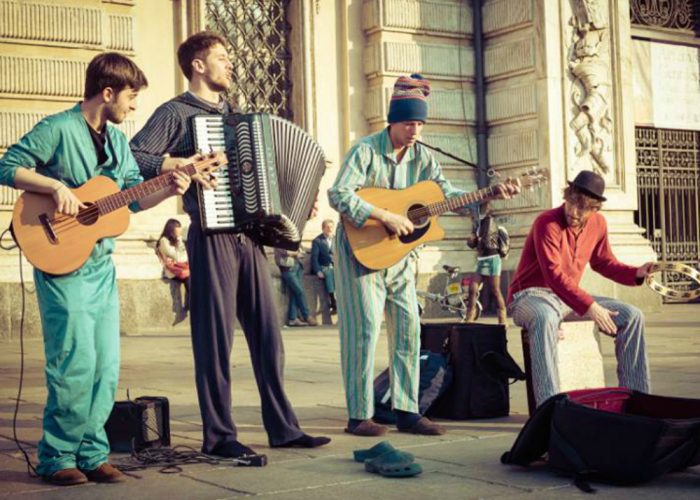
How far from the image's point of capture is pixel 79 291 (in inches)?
197

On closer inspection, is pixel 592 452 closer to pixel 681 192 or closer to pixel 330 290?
pixel 330 290

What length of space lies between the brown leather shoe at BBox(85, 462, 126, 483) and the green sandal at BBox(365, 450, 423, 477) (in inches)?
43.3

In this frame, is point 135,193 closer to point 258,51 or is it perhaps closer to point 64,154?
point 64,154

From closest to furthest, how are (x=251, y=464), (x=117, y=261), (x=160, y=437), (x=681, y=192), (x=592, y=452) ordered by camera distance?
(x=592, y=452) < (x=251, y=464) < (x=160, y=437) < (x=117, y=261) < (x=681, y=192)

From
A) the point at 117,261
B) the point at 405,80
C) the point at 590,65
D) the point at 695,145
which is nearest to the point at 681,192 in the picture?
the point at 695,145

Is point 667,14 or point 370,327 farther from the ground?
point 667,14

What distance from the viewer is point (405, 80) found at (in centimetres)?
679

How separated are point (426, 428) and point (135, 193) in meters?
2.22

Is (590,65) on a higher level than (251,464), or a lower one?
higher

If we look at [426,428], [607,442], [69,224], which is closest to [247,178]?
[69,224]

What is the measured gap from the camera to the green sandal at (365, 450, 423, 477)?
16.6 feet

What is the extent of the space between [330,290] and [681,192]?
21.5 feet

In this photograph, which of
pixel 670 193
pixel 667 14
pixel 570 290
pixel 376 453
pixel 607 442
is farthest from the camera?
pixel 667 14

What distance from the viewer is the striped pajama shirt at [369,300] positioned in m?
6.54
